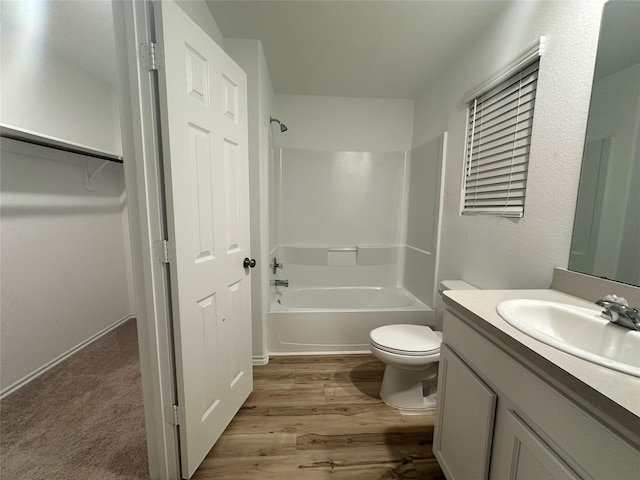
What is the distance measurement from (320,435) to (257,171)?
1736 mm

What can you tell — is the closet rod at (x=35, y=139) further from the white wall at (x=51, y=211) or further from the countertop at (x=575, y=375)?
the countertop at (x=575, y=375)

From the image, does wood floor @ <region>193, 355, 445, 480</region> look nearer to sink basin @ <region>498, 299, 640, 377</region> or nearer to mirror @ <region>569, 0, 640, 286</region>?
sink basin @ <region>498, 299, 640, 377</region>

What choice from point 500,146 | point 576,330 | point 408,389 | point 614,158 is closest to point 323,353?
point 408,389

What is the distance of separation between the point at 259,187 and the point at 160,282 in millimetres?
1059

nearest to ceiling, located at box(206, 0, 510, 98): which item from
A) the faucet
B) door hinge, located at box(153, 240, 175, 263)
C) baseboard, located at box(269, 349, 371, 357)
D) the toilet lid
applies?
door hinge, located at box(153, 240, 175, 263)

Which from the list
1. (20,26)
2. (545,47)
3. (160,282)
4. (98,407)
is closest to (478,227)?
(545,47)

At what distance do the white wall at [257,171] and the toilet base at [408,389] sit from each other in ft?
3.30

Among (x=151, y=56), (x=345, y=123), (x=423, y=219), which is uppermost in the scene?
(x=345, y=123)

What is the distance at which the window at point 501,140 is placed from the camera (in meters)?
1.32

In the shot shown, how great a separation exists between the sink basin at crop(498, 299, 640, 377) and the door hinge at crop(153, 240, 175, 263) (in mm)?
1236

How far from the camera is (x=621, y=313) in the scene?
77 centimetres

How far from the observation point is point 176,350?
109cm

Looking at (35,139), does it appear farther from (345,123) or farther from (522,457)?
(522,457)

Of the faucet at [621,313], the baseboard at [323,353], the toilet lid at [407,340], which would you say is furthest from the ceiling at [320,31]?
the baseboard at [323,353]
